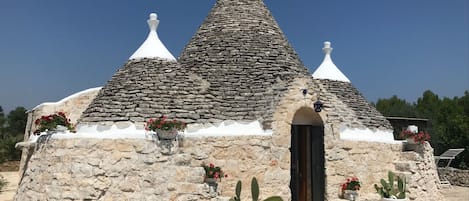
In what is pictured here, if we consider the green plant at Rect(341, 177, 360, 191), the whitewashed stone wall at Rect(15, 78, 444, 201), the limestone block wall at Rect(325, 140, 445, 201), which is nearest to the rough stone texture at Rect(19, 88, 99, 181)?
the whitewashed stone wall at Rect(15, 78, 444, 201)

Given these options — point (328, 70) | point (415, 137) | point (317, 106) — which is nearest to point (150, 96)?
point (317, 106)

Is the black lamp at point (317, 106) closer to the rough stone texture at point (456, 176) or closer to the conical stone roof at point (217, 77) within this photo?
the conical stone roof at point (217, 77)

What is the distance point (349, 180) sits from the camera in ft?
31.7

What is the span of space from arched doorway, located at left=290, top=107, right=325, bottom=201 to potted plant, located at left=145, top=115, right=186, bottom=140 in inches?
122

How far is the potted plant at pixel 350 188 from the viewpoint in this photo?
9.40m

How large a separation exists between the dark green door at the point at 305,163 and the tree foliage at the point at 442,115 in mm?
19760

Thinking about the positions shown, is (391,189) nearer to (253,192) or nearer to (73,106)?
(253,192)

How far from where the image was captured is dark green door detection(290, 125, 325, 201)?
9805 millimetres

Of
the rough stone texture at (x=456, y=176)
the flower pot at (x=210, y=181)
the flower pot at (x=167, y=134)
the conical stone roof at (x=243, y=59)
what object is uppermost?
the conical stone roof at (x=243, y=59)

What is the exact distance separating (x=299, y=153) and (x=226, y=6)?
15.7 feet

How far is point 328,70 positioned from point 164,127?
6.98 metres

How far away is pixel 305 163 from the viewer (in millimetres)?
9883

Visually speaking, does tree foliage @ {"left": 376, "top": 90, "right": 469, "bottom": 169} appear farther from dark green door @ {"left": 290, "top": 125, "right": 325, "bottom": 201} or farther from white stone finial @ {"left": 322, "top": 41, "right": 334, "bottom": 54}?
dark green door @ {"left": 290, "top": 125, "right": 325, "bottom": 201}

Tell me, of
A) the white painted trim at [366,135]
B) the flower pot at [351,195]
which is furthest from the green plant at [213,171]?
the white painted trim at [366,135]
